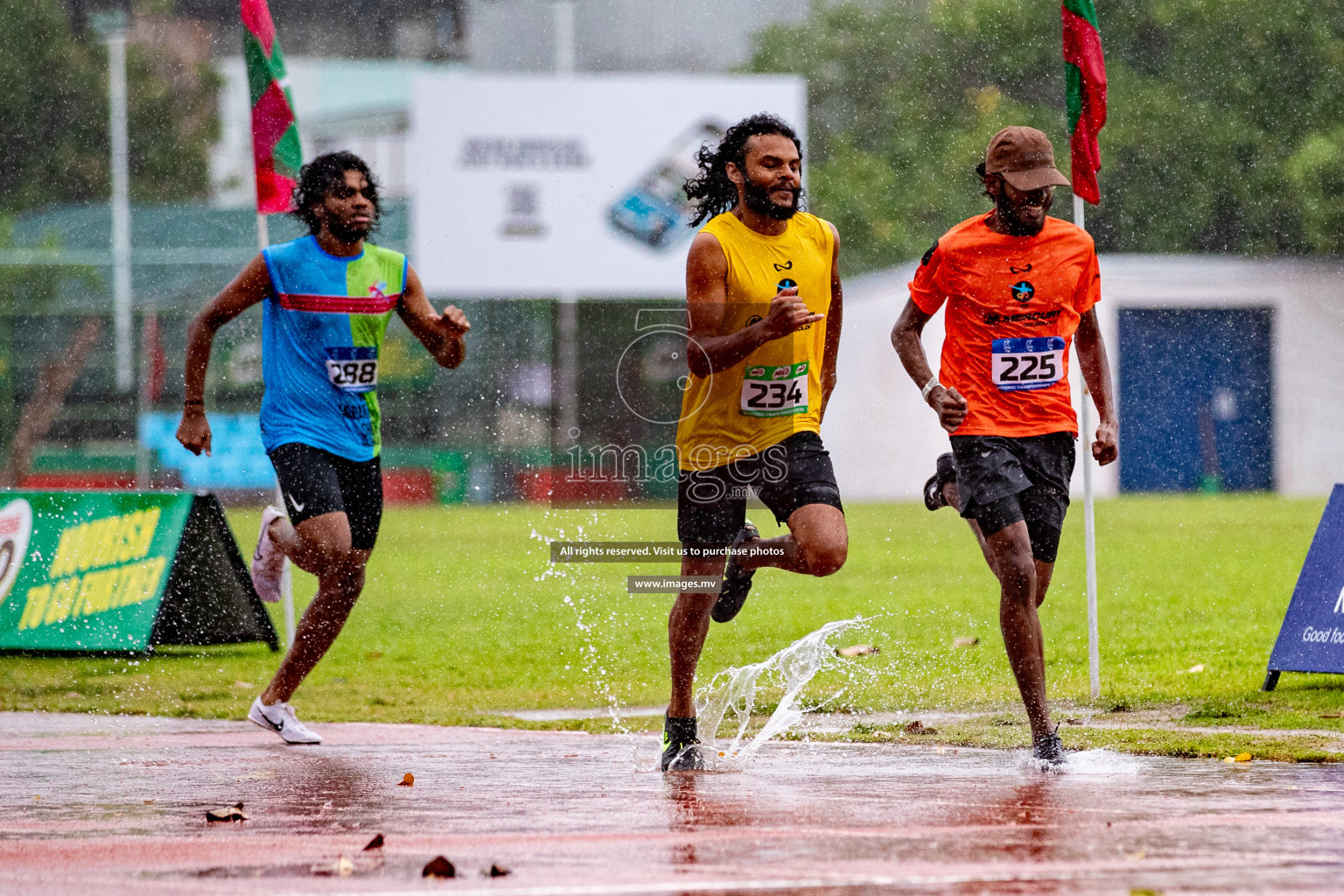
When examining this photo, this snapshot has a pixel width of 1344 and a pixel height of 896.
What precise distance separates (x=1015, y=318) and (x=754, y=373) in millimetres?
904

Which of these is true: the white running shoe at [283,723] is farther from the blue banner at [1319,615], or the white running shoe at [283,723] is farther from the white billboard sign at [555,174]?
the white billboard sign at [555,174]

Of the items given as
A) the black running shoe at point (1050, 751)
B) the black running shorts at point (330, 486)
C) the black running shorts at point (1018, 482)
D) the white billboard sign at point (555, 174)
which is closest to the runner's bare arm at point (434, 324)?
the black running shorts at point (330, 486)

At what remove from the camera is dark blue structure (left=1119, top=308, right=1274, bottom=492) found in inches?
1218

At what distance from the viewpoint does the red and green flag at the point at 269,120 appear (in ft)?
31.1

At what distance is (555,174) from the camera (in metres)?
32.0

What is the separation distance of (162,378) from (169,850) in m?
24.9

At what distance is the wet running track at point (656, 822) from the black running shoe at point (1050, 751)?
0.29ft

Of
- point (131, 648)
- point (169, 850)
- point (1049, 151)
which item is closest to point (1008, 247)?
point (1049, 151)

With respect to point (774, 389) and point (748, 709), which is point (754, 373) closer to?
point (774, 389)

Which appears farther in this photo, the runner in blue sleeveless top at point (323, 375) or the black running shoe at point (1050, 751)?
the runner in blue sleeveless top at point (323, 375)

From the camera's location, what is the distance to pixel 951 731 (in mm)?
7250

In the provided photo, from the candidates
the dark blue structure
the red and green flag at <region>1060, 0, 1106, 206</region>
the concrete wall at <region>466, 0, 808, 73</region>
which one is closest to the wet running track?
the red and green flag at <region>1060, 0, 1106, 206</region>

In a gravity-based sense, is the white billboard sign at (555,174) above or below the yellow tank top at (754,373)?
above

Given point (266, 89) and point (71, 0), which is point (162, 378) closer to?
point (71, 0)
